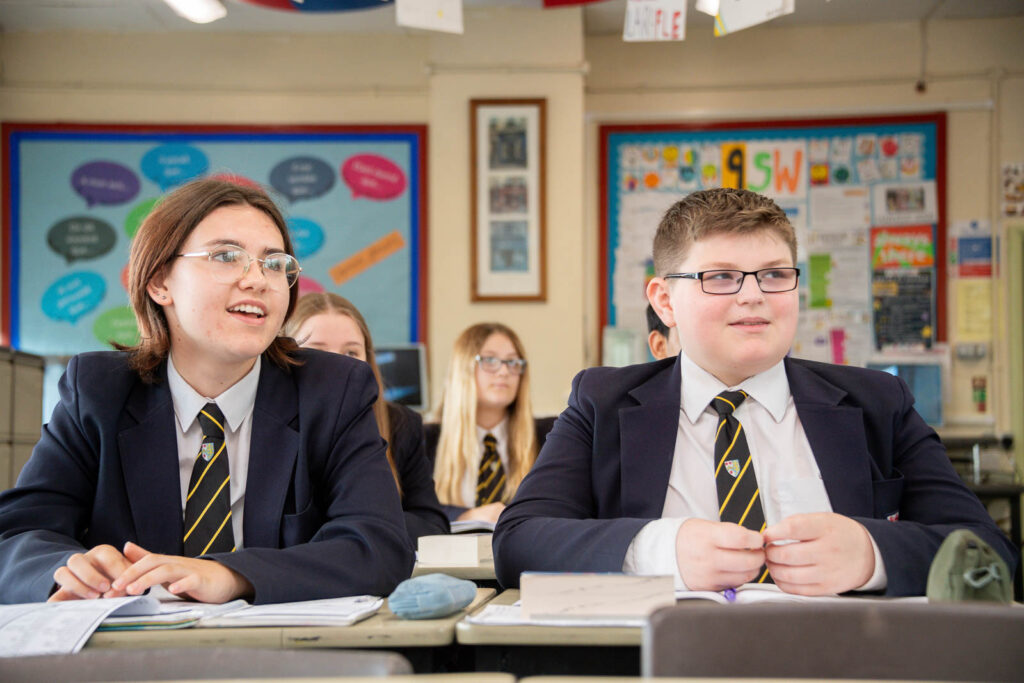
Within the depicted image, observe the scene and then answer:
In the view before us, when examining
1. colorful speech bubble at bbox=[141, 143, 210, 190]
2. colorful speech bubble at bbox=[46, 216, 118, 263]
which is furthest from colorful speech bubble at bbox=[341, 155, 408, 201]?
colorful speech bubble at bbox=[46, 216, 118, 263]

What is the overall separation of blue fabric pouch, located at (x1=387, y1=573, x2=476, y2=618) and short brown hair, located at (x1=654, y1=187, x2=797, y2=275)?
783mm

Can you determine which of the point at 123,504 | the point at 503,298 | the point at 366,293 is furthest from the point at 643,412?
the point at 366,293

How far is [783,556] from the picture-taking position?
1.33 metres

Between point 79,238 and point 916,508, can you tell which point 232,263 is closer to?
point 916,508

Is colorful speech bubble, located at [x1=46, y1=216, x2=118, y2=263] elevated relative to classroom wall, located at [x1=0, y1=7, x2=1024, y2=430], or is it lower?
lower

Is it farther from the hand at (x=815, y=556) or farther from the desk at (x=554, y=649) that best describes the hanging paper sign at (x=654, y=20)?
the desk at (x=554, y=649)

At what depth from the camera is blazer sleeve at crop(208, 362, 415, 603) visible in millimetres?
1416

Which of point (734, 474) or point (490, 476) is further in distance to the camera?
point (490, 476)

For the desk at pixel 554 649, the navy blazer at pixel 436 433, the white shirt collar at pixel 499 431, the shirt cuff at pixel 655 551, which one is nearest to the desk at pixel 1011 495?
the navy blazer at pixel 436 433

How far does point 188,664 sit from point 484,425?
2.85m

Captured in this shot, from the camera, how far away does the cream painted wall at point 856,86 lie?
5273 mm

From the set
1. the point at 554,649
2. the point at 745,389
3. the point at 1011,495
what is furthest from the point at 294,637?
the point at 1011,495

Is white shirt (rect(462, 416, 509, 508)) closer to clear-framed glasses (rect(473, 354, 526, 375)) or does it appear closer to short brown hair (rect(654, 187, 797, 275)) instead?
clear-framed glasses (rect(473, 354, 526, 375))

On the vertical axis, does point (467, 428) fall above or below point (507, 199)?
below
